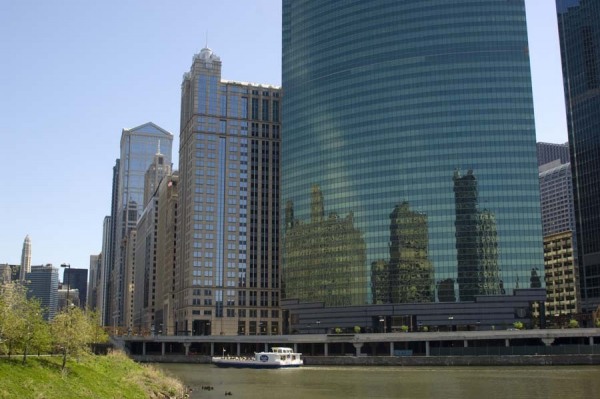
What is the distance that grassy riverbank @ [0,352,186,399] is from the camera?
54281 mm

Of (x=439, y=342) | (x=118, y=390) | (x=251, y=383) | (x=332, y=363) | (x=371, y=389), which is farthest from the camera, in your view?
(x=439, y=342)

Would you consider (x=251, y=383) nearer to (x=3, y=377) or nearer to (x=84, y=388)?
(x=84, y=388)

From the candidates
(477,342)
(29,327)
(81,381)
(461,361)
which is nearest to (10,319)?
Result: (29,327)

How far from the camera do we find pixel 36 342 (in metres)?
65.7

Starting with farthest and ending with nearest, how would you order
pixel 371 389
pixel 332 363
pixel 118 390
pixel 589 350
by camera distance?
1. pixel 332 363
2. pixel 589 350
3. pixel 371 389
4. pixel 118 390

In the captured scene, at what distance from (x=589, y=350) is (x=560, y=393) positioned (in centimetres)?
7830

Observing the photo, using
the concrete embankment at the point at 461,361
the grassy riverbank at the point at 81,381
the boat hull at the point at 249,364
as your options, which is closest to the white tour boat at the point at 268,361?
the boat hull at the point at 249,364

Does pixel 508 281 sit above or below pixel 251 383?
above

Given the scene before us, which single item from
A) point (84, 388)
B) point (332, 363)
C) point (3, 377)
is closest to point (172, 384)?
point (84, 388)

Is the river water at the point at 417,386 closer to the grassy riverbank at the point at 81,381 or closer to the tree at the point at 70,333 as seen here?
the grassy riverbank at the point at 81,381

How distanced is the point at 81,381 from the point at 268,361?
103903mm

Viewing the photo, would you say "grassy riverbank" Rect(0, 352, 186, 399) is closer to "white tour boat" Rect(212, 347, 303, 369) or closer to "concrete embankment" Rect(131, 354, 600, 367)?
"white tour boat" Rect(212, 347, 303, 369)

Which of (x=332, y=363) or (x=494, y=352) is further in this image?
(x=332, y=363)

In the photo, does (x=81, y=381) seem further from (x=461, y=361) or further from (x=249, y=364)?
(x=461, y=361)
